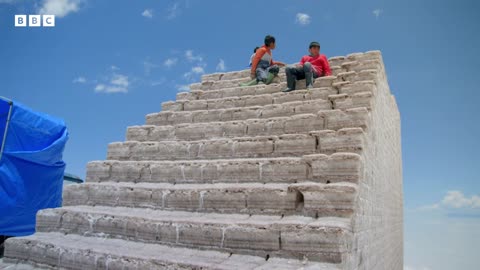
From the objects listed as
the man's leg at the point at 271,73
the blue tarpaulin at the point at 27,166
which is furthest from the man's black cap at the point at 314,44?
the blue tarpaulin at the point at 27,166

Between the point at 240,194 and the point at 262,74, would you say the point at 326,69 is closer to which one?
the point at 262,74

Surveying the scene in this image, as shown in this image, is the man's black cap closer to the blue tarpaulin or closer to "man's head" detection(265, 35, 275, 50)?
"man's head" detection(265, 35, 275, 50)

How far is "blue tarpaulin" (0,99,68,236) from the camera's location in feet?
25.3

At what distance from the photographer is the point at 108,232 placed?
425 centimetres

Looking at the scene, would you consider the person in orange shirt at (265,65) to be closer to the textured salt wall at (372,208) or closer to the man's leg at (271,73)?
the man's leg at (271,73)

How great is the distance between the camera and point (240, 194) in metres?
3.79

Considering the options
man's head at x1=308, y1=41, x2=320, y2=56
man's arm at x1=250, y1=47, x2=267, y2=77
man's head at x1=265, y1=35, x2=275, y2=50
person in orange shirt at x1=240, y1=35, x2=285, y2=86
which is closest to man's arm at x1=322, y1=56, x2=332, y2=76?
man's head at x1=308, y1=41, x2=320, y2=56

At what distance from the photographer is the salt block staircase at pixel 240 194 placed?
3.25 meters

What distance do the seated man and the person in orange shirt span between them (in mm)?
721

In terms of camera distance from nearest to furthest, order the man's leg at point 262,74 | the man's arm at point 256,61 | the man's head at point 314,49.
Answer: the man's head at point 314,49 < the man's leg at point 262,74 < the man's arm at point 256,61

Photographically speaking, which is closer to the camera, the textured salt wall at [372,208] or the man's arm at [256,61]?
the textured salt wall at [372,208]

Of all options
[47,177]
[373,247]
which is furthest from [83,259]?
[47,177]

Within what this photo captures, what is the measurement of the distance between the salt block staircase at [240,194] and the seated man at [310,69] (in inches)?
10.8

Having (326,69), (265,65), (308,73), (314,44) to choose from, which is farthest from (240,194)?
(265,65)
